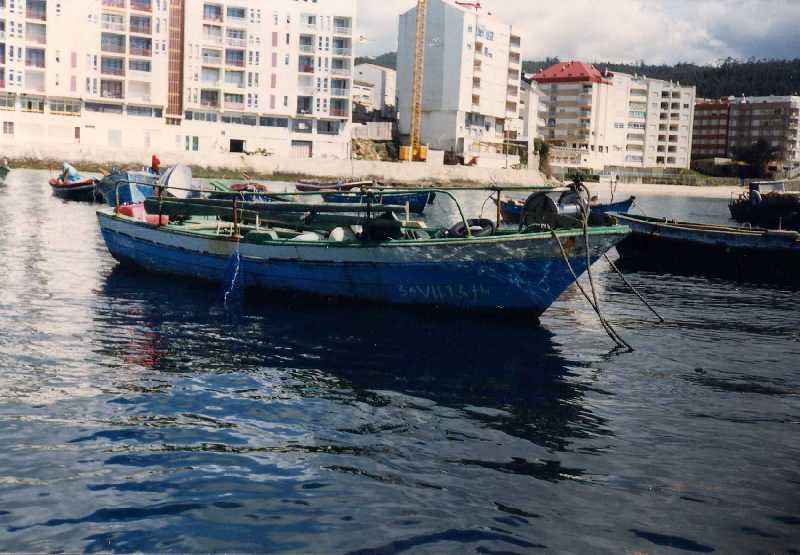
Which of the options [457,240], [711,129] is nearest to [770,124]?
[711,129]

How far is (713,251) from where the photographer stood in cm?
2723

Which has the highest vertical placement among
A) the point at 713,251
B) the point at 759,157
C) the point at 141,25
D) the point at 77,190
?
the point at 141,25

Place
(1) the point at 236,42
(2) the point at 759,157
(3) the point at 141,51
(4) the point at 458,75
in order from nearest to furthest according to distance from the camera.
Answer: (3) the point at 141,51 < (1) the point at 236,42 < (4) the point at 458,75 < (2) the point at 759,157

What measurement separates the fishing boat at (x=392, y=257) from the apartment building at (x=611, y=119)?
122049 mm

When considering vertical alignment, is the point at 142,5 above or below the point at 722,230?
above

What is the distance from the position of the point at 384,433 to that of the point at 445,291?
6.64 metres

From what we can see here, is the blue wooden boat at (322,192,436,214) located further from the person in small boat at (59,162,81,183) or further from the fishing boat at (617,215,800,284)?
the person in small boat at (59,162,81,183)

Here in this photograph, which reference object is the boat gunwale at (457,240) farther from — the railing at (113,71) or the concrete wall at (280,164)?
the railing at (113,71)

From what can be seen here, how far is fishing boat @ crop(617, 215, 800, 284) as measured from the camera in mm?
26078

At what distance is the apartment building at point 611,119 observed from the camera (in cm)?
14662

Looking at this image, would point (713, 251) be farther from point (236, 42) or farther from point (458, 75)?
point (458, 75)

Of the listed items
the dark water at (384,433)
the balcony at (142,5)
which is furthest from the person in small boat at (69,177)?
the balcony at (142,5)

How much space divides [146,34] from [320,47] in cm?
1936

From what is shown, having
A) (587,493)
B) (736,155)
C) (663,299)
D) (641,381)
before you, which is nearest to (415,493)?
(587,493)
